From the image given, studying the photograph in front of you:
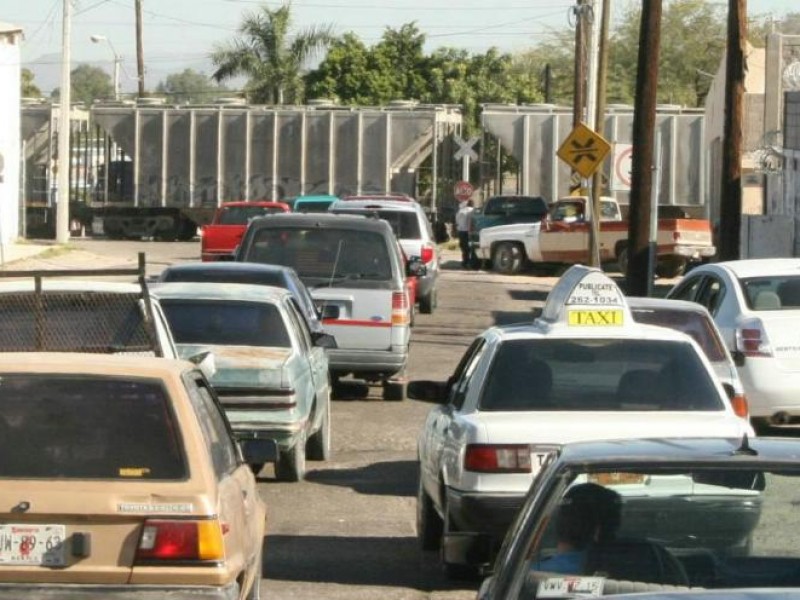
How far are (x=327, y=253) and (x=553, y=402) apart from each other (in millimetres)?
9630

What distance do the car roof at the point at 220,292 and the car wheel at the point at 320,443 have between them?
1345mm

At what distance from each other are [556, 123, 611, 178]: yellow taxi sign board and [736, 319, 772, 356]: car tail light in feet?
38.1

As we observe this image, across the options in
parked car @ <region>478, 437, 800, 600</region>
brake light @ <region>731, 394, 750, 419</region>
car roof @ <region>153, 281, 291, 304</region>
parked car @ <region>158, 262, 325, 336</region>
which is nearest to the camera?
parked car @ <region>478, 437, 800, 600</region>

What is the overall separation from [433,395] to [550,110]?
43841 millimetres

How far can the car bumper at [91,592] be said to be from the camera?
6309mm

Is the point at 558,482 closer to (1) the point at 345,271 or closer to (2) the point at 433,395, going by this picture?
(2) the point at 433,395

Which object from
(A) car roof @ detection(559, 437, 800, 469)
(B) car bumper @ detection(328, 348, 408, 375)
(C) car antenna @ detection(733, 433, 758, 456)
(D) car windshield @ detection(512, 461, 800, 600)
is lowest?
(B) car bumper @ detection(328, 348, 408, 375)

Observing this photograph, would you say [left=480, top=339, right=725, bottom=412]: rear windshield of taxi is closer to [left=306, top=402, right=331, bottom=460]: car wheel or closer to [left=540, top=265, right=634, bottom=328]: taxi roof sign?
[left=540, top=265, right=634, bottom=328]: taxi roof sign

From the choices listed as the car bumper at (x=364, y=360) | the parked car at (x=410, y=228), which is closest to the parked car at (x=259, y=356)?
the car bumper at (x=364, y=360)

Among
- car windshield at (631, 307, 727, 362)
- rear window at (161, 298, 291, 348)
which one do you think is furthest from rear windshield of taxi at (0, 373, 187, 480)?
car windshield at (631, 307, 727, 362)

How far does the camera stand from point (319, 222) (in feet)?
61.9

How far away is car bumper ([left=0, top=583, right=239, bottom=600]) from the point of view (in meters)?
6.31

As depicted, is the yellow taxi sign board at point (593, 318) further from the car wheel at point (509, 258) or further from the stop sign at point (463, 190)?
the stop sign at point (463, 190)

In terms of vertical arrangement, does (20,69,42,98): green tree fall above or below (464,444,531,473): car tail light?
above
